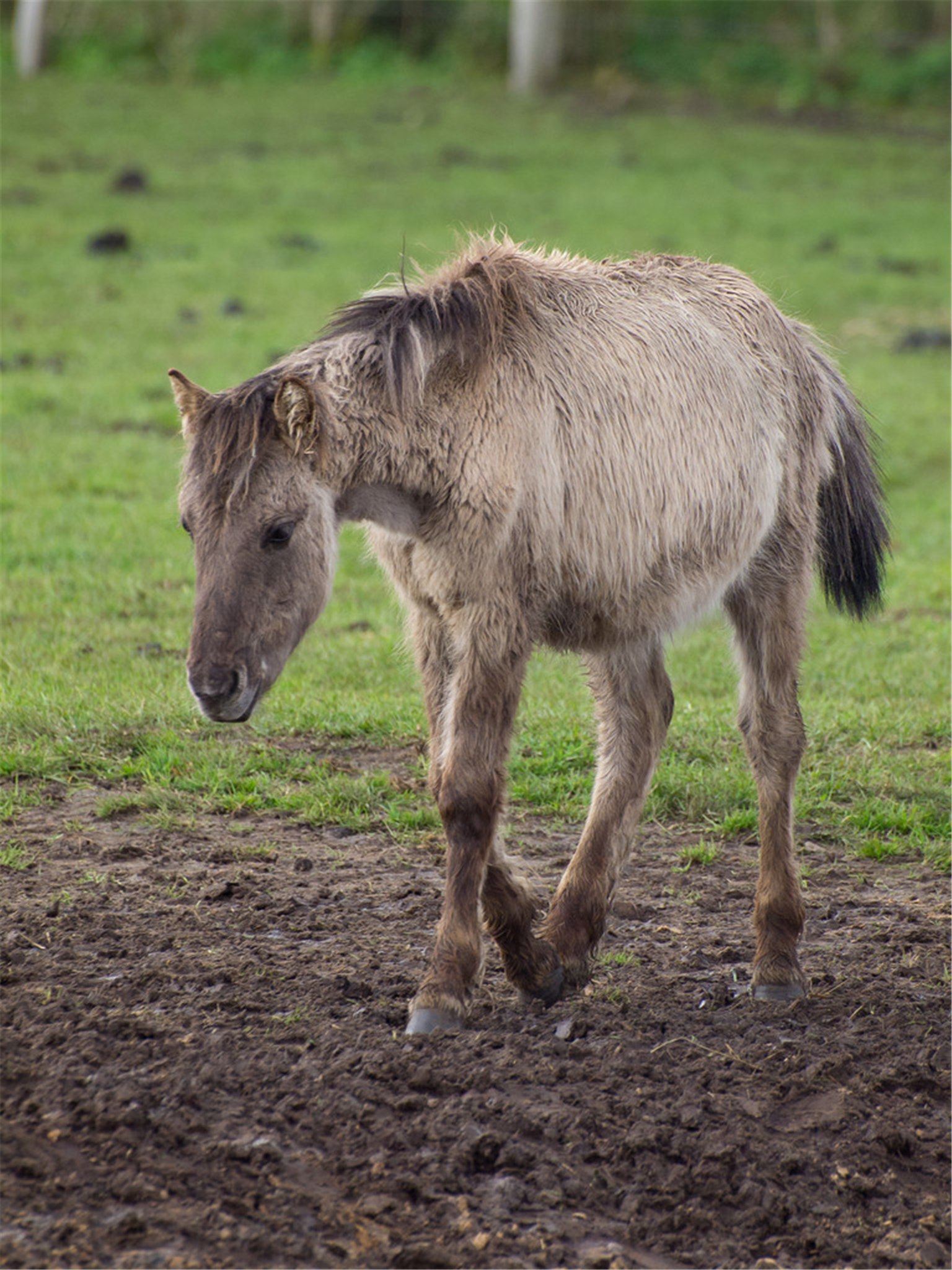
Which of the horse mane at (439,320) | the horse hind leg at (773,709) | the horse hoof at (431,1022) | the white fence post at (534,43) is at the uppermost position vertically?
the white fence post at (534,43)

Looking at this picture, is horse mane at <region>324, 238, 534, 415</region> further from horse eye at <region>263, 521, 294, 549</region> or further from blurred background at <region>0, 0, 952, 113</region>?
blurred background at <region>0, 0, 952, 113</region>

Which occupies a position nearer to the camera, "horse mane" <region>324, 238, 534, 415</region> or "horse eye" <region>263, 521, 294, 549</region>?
"horse eye" <region>263, 521, 294, 549</region>

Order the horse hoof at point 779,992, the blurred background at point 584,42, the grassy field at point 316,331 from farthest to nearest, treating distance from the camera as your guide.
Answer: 1. the blurred background at point 584,42
2. the grassy field at point 316,331
3. the horse hoof at point 779,992

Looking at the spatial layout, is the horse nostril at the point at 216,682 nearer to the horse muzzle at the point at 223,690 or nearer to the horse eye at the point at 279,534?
the horse muzzle at the point at 223,690

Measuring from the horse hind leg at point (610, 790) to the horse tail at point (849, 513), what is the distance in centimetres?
86

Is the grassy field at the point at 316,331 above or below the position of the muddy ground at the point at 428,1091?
above

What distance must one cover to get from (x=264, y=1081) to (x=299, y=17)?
2806 cm

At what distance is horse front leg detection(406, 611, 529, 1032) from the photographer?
4164 mm

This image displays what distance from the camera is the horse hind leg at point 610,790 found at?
476cm

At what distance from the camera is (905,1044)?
426 cm

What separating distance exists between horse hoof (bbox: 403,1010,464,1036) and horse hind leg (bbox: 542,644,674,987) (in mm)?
630

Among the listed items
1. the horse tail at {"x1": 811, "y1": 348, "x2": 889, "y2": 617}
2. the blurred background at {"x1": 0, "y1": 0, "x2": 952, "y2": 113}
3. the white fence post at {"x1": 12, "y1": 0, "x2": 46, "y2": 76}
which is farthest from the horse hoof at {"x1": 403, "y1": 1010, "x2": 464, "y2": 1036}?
the blurred background at {"x1": 0, "y1": 0, "x2": 952, "y2": 113}

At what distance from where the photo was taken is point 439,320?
14.1 feet

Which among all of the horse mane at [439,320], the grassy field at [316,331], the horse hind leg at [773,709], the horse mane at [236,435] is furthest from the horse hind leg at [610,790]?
the horse mane at [236,435]
